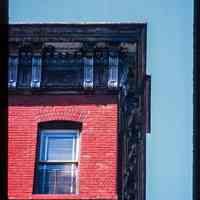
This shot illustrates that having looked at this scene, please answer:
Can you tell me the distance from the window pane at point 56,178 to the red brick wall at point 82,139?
0.12 metres

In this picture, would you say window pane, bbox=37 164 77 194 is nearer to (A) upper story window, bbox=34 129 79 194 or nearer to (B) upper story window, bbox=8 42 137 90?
(A) upper story window, bbox=34 129 79 194

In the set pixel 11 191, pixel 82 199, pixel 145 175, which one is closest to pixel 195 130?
pixel 145 175

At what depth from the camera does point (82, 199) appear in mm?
8062

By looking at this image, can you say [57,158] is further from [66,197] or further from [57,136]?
[66,197]

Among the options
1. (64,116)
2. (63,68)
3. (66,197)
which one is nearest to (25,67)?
(63,68)

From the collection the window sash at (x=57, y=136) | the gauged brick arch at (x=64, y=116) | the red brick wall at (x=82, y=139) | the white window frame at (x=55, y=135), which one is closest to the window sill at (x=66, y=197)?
the red brick wall at (x=82, y=139)

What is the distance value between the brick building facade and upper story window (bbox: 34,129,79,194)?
0.05 feet

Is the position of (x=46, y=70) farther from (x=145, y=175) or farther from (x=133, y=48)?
(x=145, y=175)

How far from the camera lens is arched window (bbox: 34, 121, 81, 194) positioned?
823 cm

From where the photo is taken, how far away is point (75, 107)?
28.9 ft

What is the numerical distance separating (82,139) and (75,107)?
1.85ft

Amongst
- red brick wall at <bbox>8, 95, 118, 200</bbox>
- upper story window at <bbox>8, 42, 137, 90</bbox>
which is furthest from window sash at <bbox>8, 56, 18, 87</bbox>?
red brick wall at <bbox>8, 95, 118, 200</bbox>

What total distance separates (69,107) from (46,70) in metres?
0.67

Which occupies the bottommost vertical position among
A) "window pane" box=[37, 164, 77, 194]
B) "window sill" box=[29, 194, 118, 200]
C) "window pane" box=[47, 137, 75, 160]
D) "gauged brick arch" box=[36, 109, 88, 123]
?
"window sill" box=[29, 194, 118, 200]
